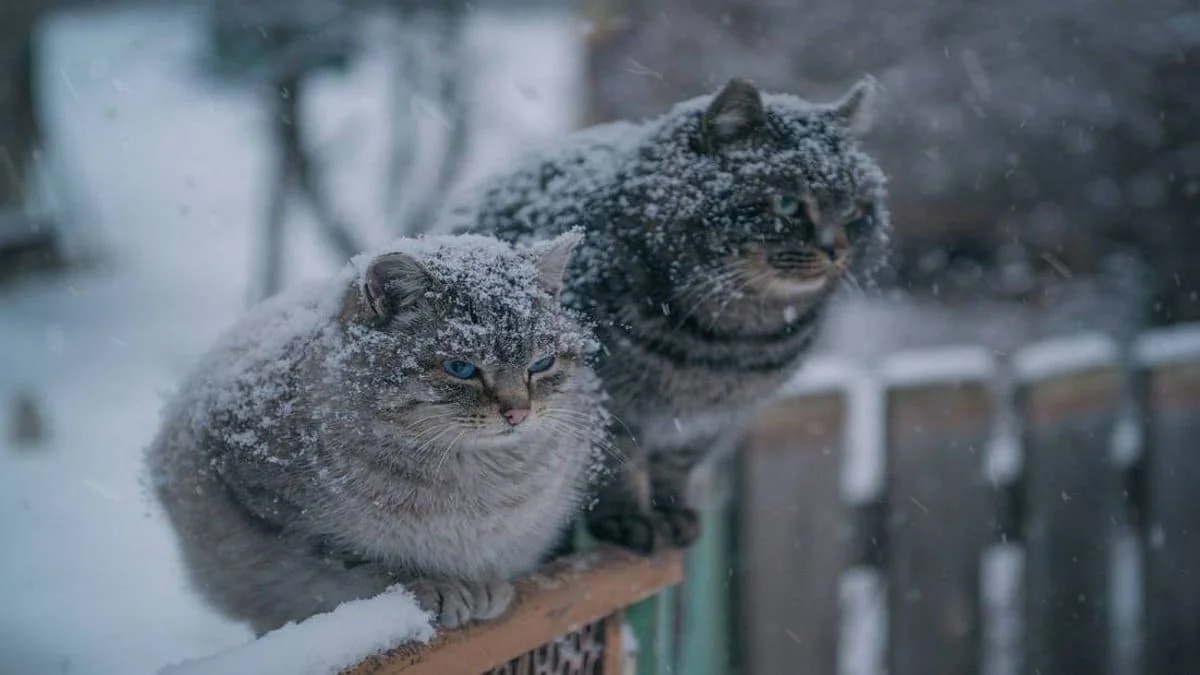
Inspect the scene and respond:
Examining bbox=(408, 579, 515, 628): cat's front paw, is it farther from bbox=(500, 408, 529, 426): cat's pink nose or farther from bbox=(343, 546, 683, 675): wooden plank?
bbox=(500, 408, 529, 426): cat's pink nose

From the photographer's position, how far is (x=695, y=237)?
4.79 ft

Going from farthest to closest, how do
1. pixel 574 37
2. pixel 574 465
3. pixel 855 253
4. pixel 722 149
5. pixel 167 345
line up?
1. pixel 574 37
2. pixel 167 345
3. pixel 855 253
4. pixel 722 149
5. pixel 574 465

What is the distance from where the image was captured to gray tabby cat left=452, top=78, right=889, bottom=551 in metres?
1.42

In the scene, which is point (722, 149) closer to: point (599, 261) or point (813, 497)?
point (599, 261)

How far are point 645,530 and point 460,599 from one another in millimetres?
479

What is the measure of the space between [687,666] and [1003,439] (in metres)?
1.41

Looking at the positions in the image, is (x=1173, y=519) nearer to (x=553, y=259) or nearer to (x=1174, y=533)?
(x=1174, y=533)

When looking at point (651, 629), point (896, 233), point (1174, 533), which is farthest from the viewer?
point (1174, 533)

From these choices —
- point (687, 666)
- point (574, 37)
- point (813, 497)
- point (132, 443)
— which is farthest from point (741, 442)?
point (574, 37)

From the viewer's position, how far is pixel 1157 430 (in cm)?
327

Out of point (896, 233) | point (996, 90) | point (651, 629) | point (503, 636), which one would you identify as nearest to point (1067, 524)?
point (896, 233)

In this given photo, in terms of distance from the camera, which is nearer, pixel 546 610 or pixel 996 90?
pixel 546 610

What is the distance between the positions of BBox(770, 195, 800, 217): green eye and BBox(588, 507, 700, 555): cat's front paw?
1.78 feet

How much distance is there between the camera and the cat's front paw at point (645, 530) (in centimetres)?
161
